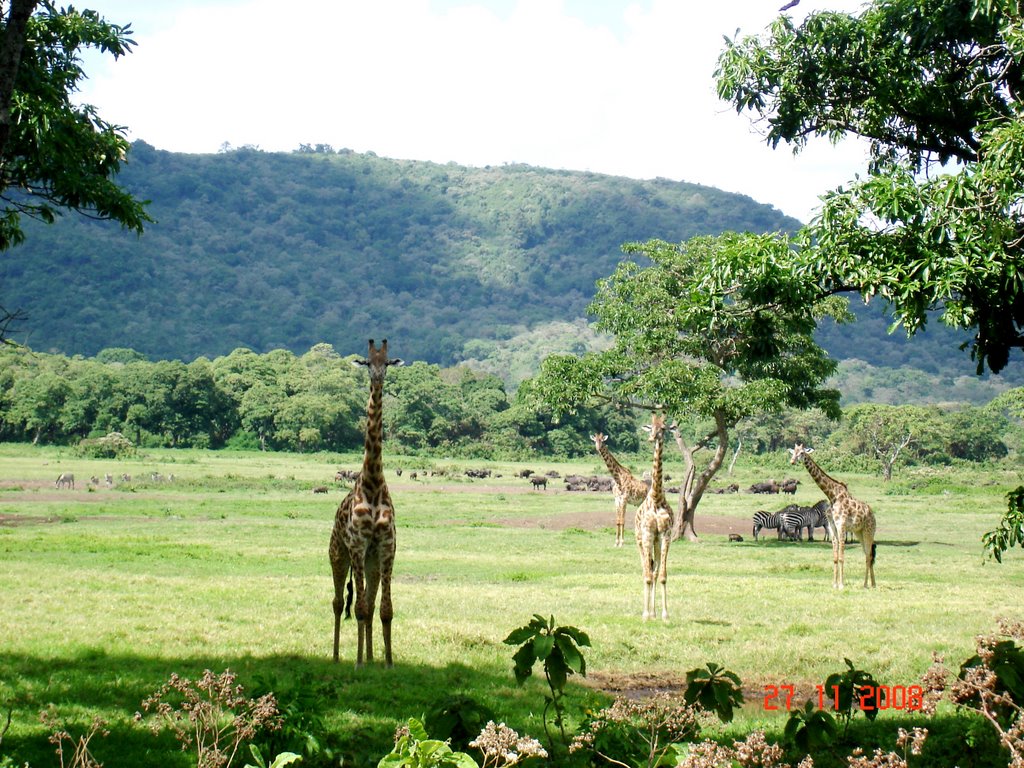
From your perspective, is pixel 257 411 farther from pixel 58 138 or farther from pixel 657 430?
pixel 58 138

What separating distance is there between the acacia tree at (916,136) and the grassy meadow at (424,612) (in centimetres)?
346

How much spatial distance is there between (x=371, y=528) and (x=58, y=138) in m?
4.33

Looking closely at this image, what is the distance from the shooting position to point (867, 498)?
43938 mm

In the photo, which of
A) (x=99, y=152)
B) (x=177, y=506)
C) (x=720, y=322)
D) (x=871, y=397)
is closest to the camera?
(x=720, y=322)

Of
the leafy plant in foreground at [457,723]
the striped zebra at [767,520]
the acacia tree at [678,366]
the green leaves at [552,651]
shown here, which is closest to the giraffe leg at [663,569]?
the green leaves at [552,651]

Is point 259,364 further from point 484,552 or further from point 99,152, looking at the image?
point 99,152

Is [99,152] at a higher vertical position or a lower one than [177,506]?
higher

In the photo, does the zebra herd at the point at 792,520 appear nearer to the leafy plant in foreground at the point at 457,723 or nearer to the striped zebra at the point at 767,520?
the striped zebra at the point at 767,520

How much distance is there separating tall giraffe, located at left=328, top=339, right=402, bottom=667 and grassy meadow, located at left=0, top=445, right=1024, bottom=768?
0.60m

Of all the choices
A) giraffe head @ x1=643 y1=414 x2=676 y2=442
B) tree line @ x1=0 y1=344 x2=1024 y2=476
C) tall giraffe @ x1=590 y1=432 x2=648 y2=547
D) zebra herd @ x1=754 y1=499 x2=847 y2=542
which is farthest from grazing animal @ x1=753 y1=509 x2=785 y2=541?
tree line @ x1=0 y1=344 x2=1024 y2=476

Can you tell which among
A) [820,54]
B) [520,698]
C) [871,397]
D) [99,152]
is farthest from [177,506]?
[871,397]

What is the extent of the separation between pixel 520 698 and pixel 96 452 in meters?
56.0

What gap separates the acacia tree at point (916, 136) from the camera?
6367 mm

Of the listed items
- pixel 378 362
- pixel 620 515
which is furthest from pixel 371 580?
pixel 620 515
